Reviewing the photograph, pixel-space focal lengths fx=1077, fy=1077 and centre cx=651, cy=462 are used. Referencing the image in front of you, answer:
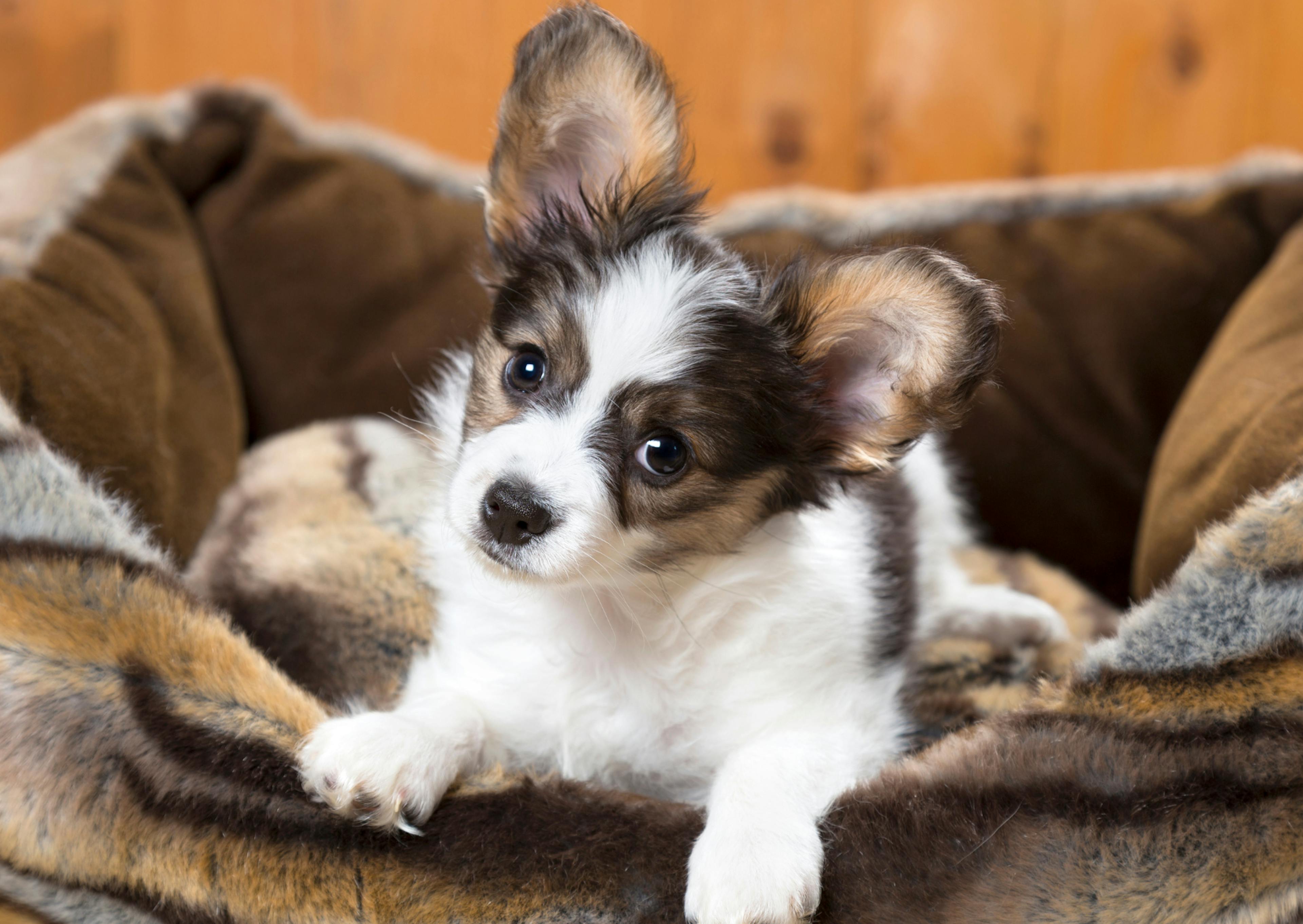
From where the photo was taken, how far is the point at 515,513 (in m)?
1.48

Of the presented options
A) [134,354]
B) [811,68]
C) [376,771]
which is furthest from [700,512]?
[811,68]

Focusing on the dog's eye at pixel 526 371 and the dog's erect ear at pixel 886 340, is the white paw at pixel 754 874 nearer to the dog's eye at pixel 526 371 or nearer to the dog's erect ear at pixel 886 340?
the dog's erect ear at pixel 886 340

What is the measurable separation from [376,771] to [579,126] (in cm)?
105

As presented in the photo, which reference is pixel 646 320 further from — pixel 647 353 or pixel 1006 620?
pixel 1006 620

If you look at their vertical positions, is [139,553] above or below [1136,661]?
below

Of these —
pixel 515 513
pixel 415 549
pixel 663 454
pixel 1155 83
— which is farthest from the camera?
pixel 1155 83

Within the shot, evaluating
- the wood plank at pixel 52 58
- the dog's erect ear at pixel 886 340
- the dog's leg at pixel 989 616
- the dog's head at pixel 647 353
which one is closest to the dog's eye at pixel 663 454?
the dog's head at pixel 647 353

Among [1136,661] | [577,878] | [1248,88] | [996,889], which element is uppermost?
[1248,88]

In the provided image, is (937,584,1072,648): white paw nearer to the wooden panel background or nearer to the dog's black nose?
the dog's black nose

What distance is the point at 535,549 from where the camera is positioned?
150cm

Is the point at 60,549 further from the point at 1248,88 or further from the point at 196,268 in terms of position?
the point at 1248,88

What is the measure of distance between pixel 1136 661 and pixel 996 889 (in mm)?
407

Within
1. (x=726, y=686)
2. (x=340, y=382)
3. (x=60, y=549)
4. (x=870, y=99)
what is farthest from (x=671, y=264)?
(x=870, y=99)

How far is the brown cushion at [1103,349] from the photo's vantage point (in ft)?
9.30
